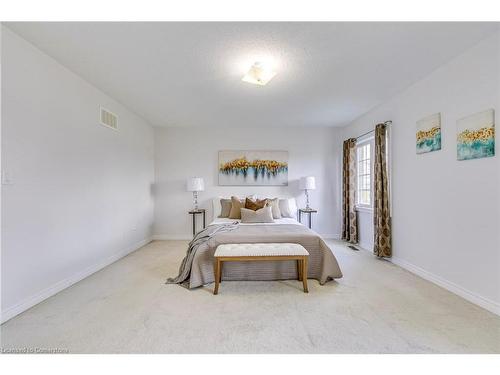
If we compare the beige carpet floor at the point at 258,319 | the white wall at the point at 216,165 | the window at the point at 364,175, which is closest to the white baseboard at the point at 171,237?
the white wall at the point at 216,165

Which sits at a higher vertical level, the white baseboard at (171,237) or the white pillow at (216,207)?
the white pillow at (216,207)

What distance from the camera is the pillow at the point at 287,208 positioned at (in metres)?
4.57

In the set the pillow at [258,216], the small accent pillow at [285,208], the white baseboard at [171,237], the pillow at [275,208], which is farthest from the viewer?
the white baseboard at [171,237]

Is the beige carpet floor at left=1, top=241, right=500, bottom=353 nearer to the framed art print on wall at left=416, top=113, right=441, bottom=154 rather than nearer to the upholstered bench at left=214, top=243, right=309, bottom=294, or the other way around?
the upholstered bench at left=214, top=243, right=309, bottom=294

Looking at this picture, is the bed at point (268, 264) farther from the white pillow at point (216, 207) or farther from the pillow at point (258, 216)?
the white pillow at point (216, 207)

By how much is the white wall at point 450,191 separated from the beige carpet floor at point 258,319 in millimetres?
280

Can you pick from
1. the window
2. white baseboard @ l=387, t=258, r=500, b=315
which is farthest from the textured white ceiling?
white baseboard @ l=387, t=258, r=500, b=315

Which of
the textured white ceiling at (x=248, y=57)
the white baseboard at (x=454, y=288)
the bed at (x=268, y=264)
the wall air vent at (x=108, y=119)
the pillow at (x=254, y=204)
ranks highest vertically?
the textured white ceiling at (x=248, y=57)

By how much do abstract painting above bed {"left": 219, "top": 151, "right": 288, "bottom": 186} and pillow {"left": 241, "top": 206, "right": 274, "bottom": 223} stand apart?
127 cm

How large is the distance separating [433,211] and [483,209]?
1.96 ft

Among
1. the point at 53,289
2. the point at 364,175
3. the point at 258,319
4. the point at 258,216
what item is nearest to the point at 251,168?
the point at 258,216

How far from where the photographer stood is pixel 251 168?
5180mm
